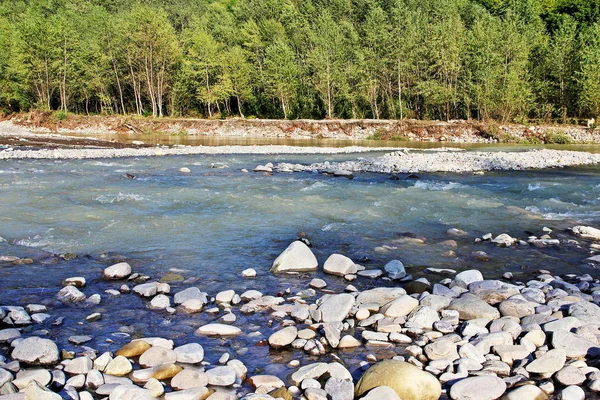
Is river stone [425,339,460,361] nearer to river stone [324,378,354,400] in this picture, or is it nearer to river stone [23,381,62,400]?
river stone [324,378,354,400]

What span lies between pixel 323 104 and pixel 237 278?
209 feet

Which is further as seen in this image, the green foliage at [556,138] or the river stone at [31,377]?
the green foliage at [556,138]

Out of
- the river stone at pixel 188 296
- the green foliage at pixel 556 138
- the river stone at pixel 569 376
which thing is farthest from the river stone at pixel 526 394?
the green foliage at pixel 556 138

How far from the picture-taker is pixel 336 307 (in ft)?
20.5

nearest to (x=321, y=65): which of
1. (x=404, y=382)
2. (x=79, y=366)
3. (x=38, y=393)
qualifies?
(x=79, y=366)

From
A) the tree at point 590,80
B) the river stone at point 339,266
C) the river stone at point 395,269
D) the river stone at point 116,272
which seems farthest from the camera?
the tree at point 590,80

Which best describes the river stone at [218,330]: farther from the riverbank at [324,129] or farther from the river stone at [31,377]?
the riverbank at [324,129]

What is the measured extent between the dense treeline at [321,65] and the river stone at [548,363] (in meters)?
52.9

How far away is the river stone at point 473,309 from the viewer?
6.13 meters

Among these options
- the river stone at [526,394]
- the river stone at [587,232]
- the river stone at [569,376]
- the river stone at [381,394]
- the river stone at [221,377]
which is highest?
the river stone at [221,377]

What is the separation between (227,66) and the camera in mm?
68438

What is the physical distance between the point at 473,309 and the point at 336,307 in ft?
5.93

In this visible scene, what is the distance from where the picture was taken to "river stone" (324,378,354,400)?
14.3ft

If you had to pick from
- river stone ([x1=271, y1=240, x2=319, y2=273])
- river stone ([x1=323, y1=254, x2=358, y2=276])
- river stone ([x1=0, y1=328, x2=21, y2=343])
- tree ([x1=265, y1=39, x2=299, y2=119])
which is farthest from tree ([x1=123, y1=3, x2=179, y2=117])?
river stone ([x1=0, y1=328, x2=21, y2=343])
